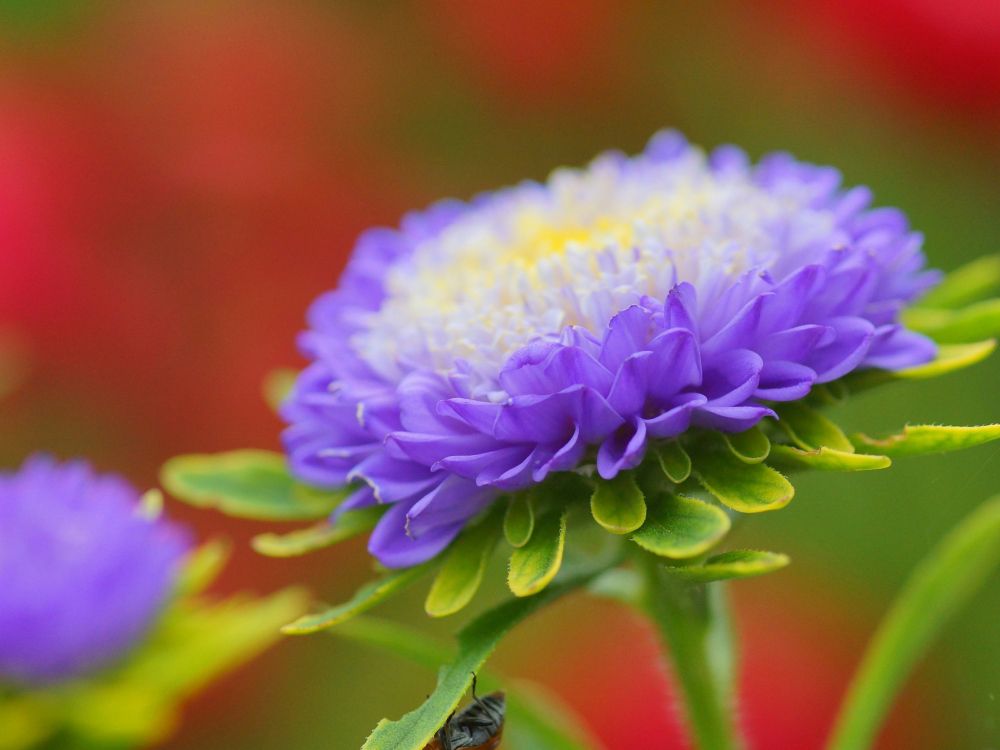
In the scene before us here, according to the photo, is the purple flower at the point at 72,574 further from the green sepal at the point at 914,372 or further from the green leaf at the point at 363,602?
the green sepal at the point at 914,372

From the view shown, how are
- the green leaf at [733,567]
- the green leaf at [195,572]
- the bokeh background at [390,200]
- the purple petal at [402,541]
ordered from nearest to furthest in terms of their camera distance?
the green leaf at [733,567] < the purple petal at [402,541] < the green leaf at [195,572] < the bokeh background at [390,200]

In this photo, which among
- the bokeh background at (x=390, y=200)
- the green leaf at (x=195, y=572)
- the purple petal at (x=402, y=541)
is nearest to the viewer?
the purple petal at (x=402, y=541)

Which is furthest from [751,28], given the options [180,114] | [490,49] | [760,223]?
[760,223]

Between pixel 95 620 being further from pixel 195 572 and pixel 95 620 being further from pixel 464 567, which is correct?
pixel 464 567

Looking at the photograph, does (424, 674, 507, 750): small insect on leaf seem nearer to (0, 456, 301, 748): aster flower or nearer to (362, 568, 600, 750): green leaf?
(362, 568, 600, 750): green leaf

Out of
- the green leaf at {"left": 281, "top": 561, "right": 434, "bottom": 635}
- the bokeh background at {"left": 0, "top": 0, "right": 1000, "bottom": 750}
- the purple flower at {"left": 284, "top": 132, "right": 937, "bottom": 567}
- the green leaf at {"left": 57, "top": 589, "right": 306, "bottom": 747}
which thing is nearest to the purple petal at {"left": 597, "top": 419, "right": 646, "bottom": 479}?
the purple flower at {"left": 284, "top": 132, "right": 937, "bottom": 567}

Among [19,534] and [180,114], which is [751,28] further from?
[19,534]

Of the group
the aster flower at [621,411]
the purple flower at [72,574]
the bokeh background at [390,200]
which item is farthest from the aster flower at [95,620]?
the bokeh background at [390,200]
